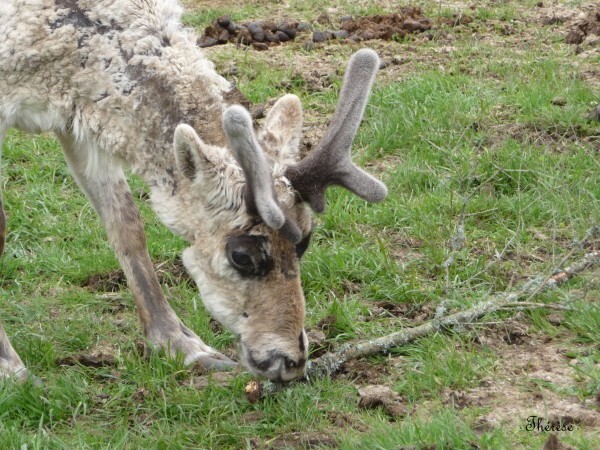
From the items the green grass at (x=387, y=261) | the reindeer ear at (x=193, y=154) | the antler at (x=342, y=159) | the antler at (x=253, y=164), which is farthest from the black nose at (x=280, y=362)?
the reindeer ear at (x=193, y=154)

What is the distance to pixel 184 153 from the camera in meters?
5.40

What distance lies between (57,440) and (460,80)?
4.93 m

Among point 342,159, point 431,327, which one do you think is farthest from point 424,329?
point 342,159

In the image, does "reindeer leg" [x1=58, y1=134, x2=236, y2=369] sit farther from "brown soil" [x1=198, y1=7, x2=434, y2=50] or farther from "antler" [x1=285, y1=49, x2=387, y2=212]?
"brown soil" [x1=198, y1=7, x2=434, y2=50]

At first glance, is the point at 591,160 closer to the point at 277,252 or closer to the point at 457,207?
the point at 457,207

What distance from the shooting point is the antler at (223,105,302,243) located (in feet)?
16.3

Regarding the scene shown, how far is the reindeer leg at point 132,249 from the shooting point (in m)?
6.18

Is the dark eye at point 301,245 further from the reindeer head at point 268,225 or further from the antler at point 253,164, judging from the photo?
the antler at point 253,164

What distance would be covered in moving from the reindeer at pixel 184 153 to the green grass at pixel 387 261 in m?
0.31

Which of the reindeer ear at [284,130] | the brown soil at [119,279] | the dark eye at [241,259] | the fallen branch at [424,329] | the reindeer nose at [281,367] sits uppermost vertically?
the reindeer ear at [284,130]

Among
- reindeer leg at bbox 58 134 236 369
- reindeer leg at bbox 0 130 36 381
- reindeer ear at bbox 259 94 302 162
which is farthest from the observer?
reindeer leg at bbox 58 134 236 369

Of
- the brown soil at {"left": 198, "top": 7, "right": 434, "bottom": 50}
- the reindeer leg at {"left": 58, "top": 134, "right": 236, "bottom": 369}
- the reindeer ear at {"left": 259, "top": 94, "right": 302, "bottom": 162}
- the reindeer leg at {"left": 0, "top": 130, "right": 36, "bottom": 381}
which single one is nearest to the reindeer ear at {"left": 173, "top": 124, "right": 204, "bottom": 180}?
the reindeer ear at {"left": 259, "top": 94, "right": 302, "bottom": 162}

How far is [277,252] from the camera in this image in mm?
5297

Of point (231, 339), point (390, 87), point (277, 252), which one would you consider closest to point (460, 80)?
point (390, 87)
